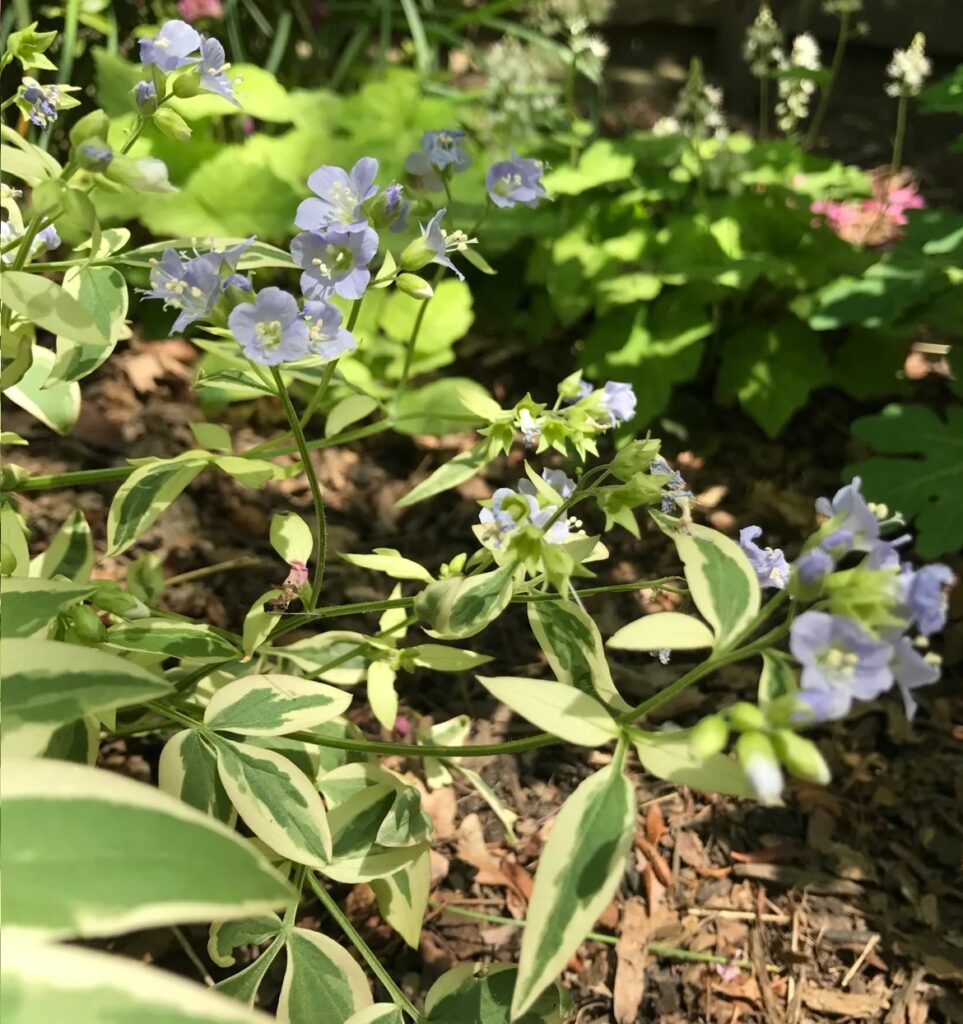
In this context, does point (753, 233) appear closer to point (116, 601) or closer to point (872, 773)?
point (872, 773)

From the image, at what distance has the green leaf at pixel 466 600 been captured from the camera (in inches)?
29.2

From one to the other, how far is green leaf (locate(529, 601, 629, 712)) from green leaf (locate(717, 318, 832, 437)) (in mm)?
1092

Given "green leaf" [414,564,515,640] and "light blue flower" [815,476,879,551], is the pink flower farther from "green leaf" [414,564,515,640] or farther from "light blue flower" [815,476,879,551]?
"light blue flower" [815,476,879,551]

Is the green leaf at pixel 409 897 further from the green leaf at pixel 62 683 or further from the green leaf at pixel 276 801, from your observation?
the green leaf at pixel 62 683

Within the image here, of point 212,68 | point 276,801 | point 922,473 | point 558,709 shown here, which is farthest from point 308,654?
point 922,473

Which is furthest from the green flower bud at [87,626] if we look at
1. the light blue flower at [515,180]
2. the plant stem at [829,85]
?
the plant stem at [829,85]

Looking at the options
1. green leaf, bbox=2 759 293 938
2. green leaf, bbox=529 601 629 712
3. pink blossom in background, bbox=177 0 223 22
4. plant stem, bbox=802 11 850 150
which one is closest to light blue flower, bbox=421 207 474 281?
green leaf, bbox=529 601 629 712

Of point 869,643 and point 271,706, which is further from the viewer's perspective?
point 271,706

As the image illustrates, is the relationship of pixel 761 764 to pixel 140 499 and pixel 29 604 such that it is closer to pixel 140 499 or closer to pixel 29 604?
pixel 29 604

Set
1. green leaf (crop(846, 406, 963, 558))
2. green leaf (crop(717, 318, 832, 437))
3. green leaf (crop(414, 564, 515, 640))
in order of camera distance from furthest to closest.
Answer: green leaf (crop(717, 318, 832, 437)), green leaf (crop(846, 406, 963, 558)), green leaf (crop(414, 564, 515, 640))

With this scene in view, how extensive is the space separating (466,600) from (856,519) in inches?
12.4

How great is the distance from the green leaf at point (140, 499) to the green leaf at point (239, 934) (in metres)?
0.38

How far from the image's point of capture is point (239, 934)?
0.86 metres

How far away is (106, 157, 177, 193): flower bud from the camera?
2.31ft
